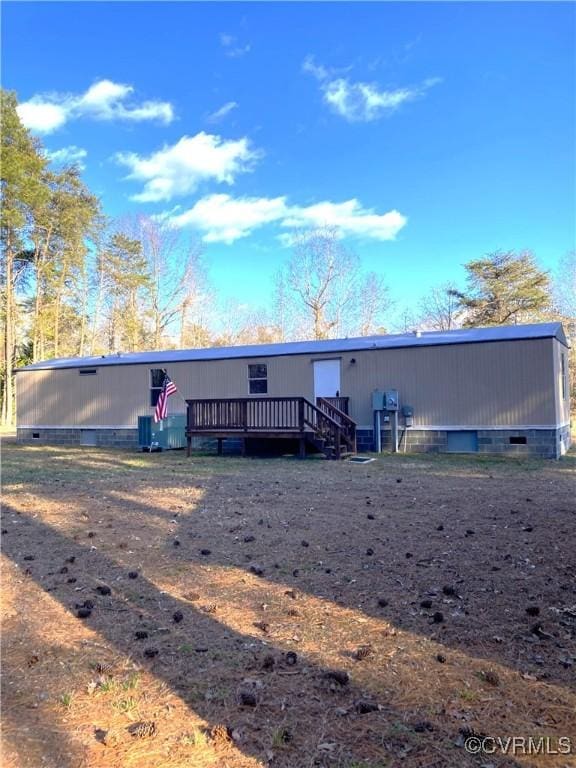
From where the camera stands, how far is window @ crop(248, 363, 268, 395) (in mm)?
13961

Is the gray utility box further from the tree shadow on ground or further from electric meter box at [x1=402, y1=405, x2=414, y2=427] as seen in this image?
the tree shadow on ground

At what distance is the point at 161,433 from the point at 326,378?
463 cm

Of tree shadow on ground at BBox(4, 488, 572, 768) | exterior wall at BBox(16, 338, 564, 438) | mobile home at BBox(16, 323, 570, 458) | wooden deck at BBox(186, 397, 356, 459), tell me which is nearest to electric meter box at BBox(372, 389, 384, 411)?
mobile home at BBox(16, 323, 570, 458)

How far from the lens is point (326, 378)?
13.3 meters

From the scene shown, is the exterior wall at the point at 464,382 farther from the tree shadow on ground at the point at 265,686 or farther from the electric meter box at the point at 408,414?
the tree shadow on ground at the point at 265,686

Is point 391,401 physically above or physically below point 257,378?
below

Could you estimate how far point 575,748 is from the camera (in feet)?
5.94

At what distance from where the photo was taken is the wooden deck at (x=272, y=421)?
37.7 feet

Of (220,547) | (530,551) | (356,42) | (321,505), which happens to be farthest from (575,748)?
(356,42)

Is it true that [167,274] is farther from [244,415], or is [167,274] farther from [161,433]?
[244,415]

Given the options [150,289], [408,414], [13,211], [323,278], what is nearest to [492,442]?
[408,414]

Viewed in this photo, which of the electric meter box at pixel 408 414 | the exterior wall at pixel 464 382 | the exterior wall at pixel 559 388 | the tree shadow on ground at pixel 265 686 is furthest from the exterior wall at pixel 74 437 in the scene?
the tree shadow on ground at pixel 265 686

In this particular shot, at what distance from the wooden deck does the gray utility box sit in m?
1.38

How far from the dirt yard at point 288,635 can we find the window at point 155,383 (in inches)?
368
